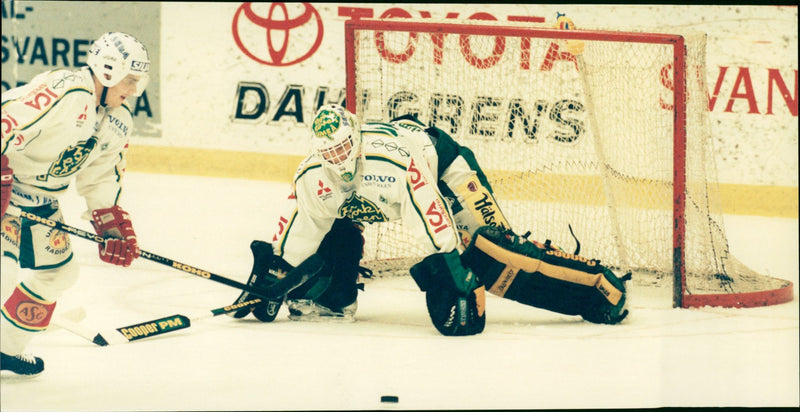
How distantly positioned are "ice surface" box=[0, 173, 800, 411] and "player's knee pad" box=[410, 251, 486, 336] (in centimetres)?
5

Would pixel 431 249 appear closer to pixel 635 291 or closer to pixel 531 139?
pixel 635 291

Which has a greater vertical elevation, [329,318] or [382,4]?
[382,4]

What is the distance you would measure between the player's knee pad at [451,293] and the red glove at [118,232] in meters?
0.87

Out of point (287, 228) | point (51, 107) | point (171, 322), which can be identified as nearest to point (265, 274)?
point (287, 228)

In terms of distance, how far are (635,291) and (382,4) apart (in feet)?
8.48

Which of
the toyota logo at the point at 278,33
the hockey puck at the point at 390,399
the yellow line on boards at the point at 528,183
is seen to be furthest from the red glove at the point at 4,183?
the toyota logo at the point at 278,33

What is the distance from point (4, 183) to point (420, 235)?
1.28m

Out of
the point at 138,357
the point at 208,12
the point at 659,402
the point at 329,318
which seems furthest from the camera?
the point at 208,12

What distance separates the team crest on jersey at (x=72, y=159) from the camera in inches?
121

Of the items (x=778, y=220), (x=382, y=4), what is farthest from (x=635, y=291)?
(x=382, y=4)

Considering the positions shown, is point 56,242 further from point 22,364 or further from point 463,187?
point 463,187

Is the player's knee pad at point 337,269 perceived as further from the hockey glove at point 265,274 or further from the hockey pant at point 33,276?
the hockey pant at point 33,276

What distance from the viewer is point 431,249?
350cm

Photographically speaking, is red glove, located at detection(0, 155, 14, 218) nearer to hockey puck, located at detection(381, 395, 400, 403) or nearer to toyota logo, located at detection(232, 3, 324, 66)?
hockey puck, located at detection(381, 395, 400, 403)
